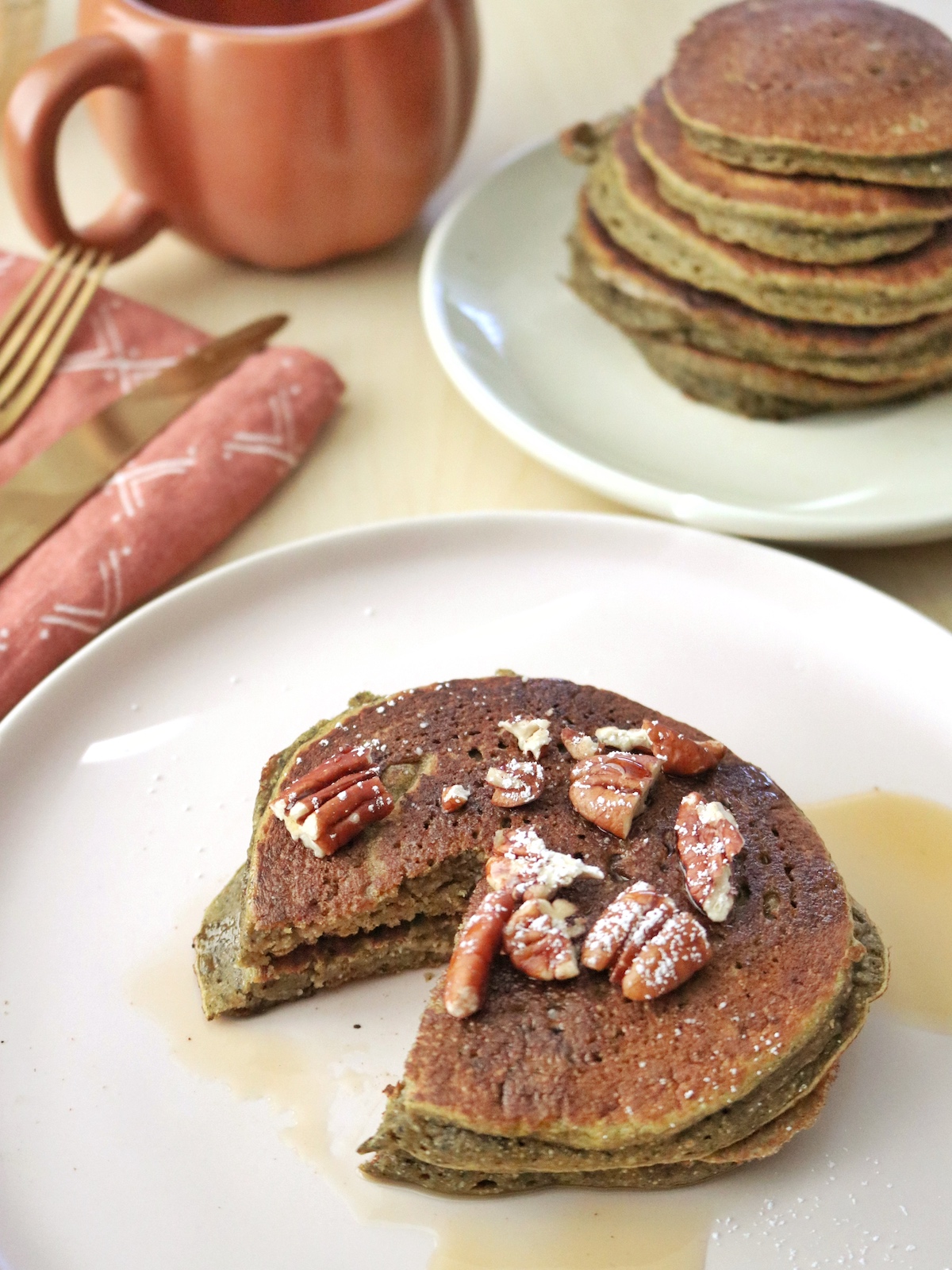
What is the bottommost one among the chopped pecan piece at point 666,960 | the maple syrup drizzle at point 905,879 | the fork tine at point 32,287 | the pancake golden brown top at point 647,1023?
the maple syrup drizzle at point 905,879

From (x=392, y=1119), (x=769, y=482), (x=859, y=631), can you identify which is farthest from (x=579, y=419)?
(x=392, y=1119)

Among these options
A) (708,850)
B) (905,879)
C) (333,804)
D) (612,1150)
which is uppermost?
(333,804)

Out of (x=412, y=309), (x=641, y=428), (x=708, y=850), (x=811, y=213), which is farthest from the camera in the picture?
(x=412, y=309)

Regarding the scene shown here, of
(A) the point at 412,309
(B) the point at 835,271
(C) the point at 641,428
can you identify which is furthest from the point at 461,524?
(A) the point at 412,309

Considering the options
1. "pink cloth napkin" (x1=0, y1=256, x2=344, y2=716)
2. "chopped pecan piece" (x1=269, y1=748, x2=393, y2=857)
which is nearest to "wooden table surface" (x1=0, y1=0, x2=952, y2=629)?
"pink cloth napkin" (x1=0, y1=256, x2=344, y2=716)

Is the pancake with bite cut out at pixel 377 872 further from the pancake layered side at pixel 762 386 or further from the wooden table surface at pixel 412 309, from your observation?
→ the pancake layered side at pixel 762 386

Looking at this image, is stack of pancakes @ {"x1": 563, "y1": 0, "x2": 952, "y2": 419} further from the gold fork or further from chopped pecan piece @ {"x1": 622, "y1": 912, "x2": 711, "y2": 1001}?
chopped pecan piece @ {"x1": 622, "y1": 912, "x2": 711, "y2": 1001}

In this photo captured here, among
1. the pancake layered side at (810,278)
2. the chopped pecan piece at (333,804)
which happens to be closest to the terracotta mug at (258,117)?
the pancake layered side at (810,278)

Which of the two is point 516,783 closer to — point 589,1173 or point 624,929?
point 624,929
